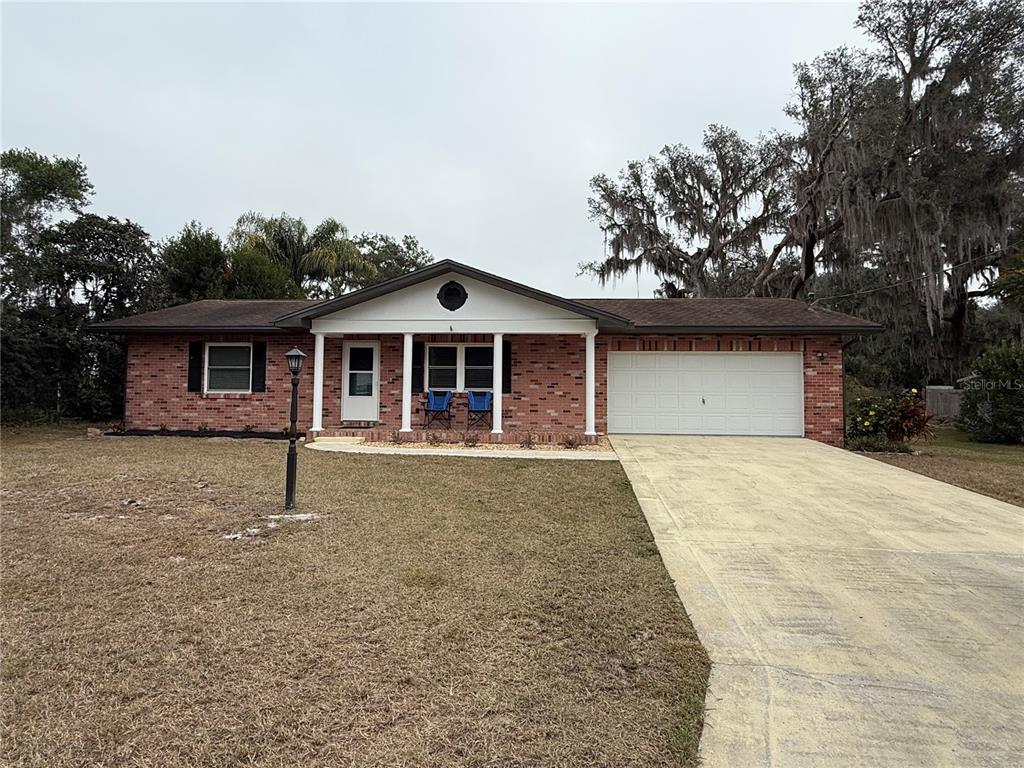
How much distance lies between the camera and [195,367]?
12289mm

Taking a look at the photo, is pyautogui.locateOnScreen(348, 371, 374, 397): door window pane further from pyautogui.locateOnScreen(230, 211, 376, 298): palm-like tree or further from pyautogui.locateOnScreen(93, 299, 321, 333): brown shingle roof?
pyautogui.locateOnScreen(230, 211, 376, 298): palm-like tree

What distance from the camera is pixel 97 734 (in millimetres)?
1958

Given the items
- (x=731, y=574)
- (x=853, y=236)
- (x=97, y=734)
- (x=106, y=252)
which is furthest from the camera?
(x=853, y=236)

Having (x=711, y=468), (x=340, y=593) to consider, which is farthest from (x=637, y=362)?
(x=340, y=593)

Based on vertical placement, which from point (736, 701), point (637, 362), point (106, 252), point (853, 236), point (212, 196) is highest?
point (212, 196)

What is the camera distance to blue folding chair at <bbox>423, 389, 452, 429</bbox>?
38.4 feet

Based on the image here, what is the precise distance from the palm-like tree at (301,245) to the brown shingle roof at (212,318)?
787cm

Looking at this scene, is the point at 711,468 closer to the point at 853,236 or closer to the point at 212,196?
the point at 853,236

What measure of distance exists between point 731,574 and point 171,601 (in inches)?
Answer: 141

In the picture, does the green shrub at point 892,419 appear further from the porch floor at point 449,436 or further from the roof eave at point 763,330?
the porch floor at point 449,436

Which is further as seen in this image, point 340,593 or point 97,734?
point 340,593

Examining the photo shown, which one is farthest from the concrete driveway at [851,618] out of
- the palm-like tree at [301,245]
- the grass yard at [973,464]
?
the palm-like tree at [301,245]

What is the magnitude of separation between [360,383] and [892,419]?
11300 millimetres

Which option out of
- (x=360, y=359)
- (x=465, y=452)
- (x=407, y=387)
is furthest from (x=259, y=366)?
(x=465, y=452)
